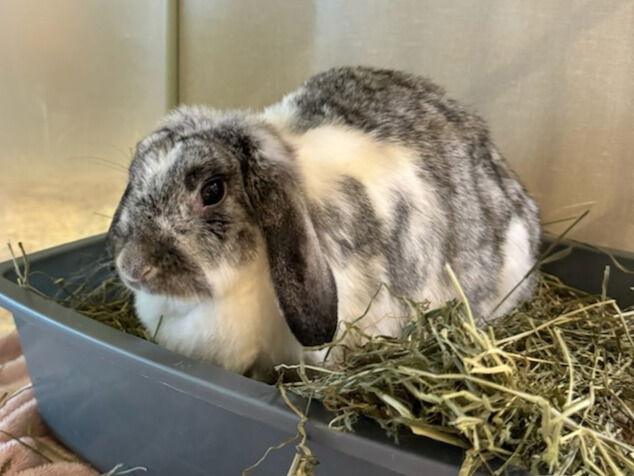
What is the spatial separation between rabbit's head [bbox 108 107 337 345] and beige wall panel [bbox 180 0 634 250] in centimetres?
80

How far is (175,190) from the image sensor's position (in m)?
0.93

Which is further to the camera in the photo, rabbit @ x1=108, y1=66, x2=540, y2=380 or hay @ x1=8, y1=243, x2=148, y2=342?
hay @ x1=8, y1=243, x2=148, y2=342

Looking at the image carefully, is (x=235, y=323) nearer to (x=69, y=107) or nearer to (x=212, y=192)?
(x=212, y=192)

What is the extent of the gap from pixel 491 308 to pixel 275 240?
55 cm

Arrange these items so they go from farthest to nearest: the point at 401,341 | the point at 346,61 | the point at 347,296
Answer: the point at 346,61 < the point at 347,296 < the point at 401,341

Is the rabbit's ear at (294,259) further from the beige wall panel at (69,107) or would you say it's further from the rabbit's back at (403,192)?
the beige wall panel at (69,107)

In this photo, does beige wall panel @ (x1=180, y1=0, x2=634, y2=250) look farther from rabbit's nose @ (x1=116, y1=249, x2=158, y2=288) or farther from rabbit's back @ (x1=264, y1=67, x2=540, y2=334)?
rabbit's nose @ (x1=116, y1=249, x2=158, y2=288)

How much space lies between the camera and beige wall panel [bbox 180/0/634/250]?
1.49 metres

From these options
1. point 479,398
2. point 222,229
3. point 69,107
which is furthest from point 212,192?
point 69,107

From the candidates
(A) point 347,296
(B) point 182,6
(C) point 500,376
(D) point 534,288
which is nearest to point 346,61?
(B) point 182,6

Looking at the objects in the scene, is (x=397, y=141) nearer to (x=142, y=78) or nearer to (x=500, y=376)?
(x=500, y=376)

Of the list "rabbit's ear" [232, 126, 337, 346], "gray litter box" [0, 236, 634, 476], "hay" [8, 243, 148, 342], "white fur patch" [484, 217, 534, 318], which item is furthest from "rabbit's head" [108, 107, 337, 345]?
"white fur patch" [484, 217, 534, 318]

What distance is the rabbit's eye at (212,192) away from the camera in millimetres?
936

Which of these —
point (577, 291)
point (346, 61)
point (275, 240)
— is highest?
point (346, 61)
